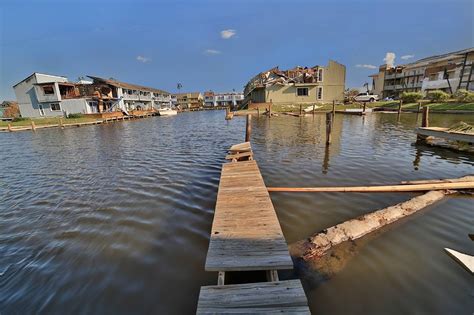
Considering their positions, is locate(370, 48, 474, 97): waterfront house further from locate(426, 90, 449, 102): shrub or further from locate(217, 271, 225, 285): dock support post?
locate(217, 271, 225, 285): dock support post

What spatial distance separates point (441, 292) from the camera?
3852 millimetres

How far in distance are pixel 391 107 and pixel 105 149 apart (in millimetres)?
45215

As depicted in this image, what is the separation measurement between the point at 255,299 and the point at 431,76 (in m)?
74.9

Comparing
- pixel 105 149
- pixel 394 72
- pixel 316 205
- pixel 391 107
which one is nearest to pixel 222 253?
pixel 316 205

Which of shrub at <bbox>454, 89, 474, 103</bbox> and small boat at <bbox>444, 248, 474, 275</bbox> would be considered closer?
small boat at <bbox>444, 248, 474, 275</bbox>

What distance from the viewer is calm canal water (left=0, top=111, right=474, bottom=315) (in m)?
3.93

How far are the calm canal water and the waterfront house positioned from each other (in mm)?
54907

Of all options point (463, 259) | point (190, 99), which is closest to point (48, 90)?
point (463, 259)

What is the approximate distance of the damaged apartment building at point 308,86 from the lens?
160 ft

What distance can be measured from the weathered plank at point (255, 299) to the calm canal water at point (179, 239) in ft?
3.32

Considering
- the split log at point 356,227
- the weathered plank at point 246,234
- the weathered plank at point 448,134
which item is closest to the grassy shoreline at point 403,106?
the weathered plank at point 448,134

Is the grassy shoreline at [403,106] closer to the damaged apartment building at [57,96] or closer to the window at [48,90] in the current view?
the damaged apartment building at [57,96]

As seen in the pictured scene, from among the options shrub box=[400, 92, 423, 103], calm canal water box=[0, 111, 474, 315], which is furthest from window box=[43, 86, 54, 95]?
shrub box=[400, 92, 423, 103]

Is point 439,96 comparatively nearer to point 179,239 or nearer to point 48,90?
point 179,239
